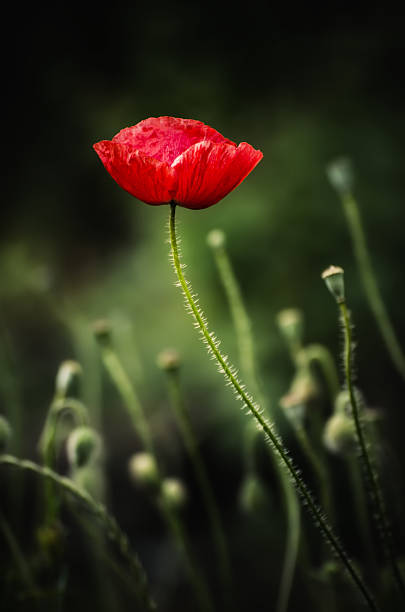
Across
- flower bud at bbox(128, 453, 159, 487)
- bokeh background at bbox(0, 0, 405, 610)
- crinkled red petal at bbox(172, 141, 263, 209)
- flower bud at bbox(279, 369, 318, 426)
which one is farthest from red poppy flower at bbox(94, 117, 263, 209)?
bokeh background at bbox(0, 0, 405, 610)

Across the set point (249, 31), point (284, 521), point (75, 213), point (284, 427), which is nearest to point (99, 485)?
point (284, 521)

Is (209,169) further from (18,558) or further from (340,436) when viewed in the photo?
(18,558)

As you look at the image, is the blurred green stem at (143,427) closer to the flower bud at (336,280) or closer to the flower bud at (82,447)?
the flower bud at (82,447)

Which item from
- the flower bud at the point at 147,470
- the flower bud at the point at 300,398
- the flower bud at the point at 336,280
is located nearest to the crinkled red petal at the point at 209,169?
the flower bud at the point at 336,280

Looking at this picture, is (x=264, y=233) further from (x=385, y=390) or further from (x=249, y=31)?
(x=249, y=31)

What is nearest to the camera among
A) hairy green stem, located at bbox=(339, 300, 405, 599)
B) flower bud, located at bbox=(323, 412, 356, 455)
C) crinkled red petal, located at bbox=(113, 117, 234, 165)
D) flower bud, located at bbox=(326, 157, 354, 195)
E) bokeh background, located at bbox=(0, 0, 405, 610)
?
hairy green stem, located at bbox=(339, 300, 405, 599)

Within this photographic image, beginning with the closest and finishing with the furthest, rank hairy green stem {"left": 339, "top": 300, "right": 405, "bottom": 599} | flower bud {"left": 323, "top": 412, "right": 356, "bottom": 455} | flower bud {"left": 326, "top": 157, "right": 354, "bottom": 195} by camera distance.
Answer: hairy green stem {"left": 339, "top": 300, "right": 405, "bottom": 599}
flower bud {"left": 323, "top": 412, "right": 356, "bottom": 455}
flower bud {"left": 326, "top": 157, "right": 354, "bottom": 195}

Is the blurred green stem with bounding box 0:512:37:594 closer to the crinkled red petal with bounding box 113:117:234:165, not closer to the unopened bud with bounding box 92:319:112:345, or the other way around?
the unopened bud with bounding box 92:319:112:345

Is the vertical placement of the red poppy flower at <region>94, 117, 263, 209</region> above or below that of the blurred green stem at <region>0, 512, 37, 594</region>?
above
